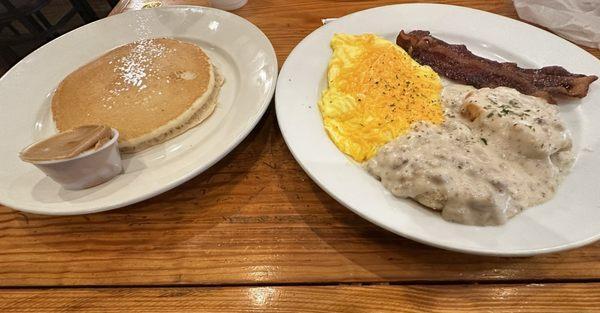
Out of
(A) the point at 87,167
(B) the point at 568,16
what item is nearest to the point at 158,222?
(A) the point at 87,167

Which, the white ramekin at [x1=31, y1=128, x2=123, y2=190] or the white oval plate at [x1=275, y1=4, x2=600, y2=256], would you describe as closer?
the white oval plate at [x1=275, y1=4, x2=600, y2=256]

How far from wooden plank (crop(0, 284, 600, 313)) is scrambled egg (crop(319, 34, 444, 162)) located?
579mm

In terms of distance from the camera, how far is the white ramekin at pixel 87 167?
1345mm

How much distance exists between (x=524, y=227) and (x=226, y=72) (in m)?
1.65

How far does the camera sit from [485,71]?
187cm

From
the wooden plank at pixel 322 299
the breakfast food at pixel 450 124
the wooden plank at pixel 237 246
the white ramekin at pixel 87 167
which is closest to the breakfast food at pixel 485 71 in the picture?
the breakfast food at pixel 450 124

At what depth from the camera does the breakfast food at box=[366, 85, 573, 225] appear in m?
1.29

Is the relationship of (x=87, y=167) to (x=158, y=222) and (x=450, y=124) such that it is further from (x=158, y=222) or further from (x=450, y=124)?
(x=450, y=124)

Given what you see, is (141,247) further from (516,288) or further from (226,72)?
(516,288)

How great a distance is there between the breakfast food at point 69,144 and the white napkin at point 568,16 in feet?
8.10

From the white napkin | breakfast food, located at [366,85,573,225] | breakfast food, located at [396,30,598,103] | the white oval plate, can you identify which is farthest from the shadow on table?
→ the white napkin

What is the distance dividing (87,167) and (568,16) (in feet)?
8.74

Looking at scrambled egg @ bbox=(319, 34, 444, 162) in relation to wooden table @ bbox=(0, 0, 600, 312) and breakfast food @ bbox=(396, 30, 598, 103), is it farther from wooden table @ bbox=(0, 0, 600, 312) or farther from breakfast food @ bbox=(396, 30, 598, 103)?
wooden table @ bbox=(0, 0, 600, 312)

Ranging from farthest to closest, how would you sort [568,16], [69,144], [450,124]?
[568,16] < [450,124] < [69,144]
